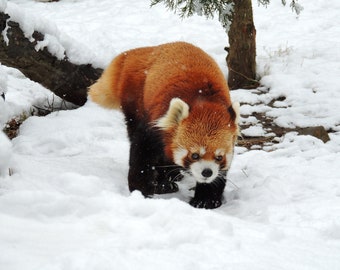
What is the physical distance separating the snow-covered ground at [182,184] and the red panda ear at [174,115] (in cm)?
71

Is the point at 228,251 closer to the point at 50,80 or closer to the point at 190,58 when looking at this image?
the point at 190,58

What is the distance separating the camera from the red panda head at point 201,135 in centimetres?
371

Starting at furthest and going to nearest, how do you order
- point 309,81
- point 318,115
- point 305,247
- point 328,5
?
point 328,5
point 309,81
point 318,115
point 305,247

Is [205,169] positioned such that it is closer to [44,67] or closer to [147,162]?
[147,162]

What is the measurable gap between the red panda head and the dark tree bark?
2.48 metres

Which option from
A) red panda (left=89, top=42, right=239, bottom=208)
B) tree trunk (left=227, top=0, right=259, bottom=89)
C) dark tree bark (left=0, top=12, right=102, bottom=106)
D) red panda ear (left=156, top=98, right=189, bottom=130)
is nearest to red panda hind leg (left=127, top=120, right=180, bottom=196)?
red panda (left=89, top=42, right=239, bottom=208)

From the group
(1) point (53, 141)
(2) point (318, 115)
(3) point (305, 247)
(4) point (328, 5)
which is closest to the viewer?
(3) point (305, 247)

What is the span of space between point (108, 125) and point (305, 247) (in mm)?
3793

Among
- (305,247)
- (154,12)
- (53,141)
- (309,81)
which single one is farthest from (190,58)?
(154,12)

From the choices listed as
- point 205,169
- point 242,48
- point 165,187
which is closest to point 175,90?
point 205,169

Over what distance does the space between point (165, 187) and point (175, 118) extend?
100cm

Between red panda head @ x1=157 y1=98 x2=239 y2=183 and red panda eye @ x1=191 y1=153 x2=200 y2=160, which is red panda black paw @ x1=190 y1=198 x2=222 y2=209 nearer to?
red panda head @ x1=157 y1=98 x2=239 y2=183

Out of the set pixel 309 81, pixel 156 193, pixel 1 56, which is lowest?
pixel 156 193

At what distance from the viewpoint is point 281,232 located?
9.00 feet
